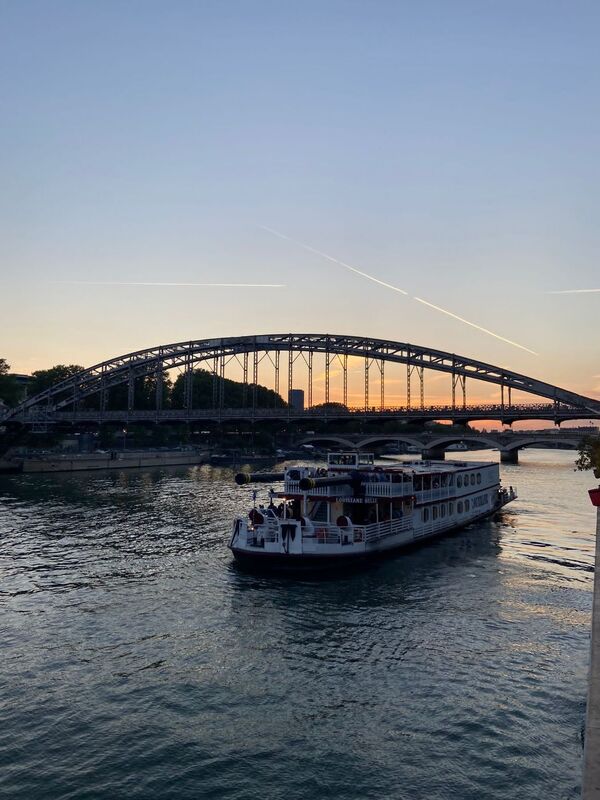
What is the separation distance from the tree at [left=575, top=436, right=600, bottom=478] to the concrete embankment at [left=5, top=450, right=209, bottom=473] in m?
82.5

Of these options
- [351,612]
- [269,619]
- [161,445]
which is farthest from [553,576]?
[161,445]

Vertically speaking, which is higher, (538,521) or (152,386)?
(152,386)

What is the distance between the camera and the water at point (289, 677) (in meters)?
14.5

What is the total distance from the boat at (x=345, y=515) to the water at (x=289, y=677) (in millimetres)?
1452

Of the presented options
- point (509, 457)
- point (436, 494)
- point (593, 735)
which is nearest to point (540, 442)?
point (509, 457)

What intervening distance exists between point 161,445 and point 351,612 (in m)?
130

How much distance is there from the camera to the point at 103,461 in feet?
347

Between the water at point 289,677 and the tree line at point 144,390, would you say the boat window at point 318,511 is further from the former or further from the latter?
the tree line at point 144,390

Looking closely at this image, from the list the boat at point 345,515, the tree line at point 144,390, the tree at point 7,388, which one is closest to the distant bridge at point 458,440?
the tree line at point 144,390

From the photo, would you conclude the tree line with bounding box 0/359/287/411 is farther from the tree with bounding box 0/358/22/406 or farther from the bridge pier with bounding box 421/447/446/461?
the bridge pier with bounding box 421/447/446/461

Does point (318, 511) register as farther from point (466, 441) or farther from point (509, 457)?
point (509, 457)

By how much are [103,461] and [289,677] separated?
303 ft

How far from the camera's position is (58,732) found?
16312mm

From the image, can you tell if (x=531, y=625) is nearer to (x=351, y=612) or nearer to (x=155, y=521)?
(x=351, y=612)
